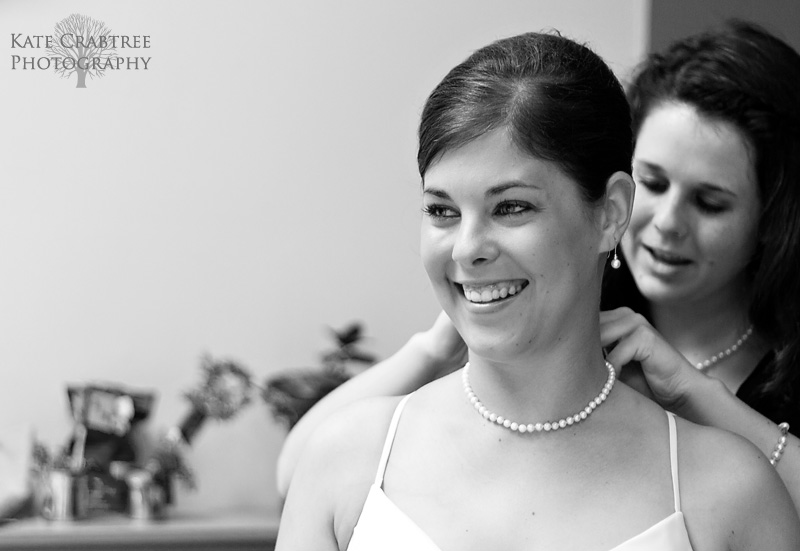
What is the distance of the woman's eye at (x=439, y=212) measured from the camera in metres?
1.41

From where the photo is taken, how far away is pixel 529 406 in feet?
4.96

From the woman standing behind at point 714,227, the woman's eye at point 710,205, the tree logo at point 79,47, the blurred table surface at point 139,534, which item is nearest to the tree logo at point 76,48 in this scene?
the tree logo at point 79,47

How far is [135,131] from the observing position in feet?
10.2

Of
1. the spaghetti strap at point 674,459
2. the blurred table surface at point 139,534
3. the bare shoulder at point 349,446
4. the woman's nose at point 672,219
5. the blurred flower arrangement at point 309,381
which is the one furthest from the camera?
the blurred flower arrangement at point 309,381

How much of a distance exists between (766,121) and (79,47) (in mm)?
1986

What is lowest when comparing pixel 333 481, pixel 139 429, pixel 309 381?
pixel 139 429

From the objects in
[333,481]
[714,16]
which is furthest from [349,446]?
[714,16]

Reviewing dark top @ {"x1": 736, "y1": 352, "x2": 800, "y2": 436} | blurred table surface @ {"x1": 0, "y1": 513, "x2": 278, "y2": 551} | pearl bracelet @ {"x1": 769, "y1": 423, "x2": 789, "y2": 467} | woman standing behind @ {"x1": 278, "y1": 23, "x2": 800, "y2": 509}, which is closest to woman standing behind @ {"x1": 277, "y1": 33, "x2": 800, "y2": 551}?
pearl bracelet @ {"x1": 769, "y1": 423, "x2": 789, "y2": 467}

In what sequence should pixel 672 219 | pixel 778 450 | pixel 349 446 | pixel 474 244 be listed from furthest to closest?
1. pixel 672 219
2. pixel 778 450
3. pixel 349 446
4. pixel 474 244

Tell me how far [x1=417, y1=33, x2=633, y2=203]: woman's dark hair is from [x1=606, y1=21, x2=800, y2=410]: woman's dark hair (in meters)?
0.50

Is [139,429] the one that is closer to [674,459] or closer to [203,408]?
[203,408]

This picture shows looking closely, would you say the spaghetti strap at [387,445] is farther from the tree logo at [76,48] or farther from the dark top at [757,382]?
the tree logo at [76,48]

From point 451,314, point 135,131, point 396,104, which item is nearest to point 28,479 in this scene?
point 135,131

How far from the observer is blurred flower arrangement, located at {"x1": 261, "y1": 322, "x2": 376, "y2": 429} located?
3.14 meters
